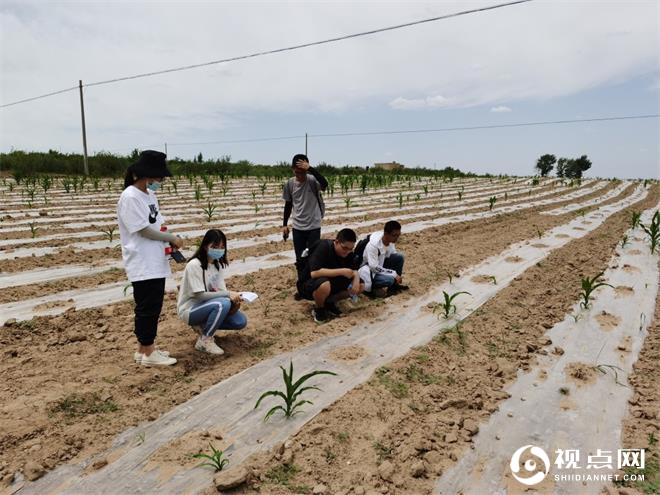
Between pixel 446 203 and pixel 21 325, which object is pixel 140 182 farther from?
pixel 446 203

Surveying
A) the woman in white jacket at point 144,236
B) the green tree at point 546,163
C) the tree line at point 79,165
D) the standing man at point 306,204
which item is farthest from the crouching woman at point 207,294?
the green tree at point 546,163

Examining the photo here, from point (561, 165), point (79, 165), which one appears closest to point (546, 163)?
point (561, 165)

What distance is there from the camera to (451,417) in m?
2.35

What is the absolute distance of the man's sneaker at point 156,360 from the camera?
109 inches

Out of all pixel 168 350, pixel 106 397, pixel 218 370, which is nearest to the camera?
pixel 106 397

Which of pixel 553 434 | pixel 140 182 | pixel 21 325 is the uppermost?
pixel 140 182

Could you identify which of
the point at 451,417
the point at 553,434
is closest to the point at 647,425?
the point at 553,434

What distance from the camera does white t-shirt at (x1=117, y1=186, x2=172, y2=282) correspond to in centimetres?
244

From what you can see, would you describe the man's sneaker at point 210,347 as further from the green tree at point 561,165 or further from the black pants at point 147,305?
the green tree at point 561,165

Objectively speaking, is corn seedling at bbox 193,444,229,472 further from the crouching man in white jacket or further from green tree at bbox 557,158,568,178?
green tree at bbox 557,158,568,178

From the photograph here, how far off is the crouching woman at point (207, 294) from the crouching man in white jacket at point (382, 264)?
148 cm

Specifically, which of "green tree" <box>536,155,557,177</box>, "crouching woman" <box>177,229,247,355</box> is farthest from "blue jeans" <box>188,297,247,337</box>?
"green tree" <box>536,155,557,177</box>

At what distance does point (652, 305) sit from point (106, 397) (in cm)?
464

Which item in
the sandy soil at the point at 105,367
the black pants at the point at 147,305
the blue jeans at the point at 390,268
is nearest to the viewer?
the sandy soil at the point at 105,367
